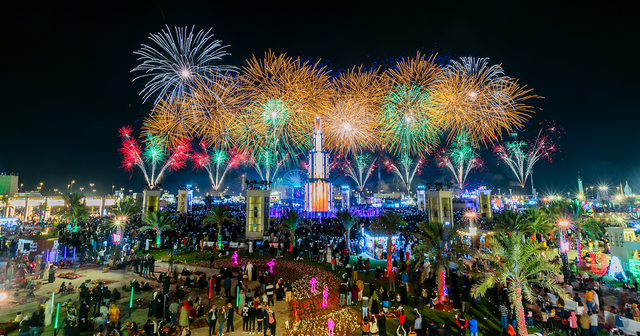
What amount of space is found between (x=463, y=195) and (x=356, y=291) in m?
59.4

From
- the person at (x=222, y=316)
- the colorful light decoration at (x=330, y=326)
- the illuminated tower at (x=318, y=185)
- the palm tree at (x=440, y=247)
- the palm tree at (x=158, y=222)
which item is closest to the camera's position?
the person at (x=222, y=316)

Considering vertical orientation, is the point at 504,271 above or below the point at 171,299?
above

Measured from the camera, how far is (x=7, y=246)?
24422 mm

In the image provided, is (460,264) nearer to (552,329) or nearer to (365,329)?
(552,329)

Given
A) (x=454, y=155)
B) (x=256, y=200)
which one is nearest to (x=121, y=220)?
(x=256, y=200)

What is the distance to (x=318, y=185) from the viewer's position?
48.2 metres

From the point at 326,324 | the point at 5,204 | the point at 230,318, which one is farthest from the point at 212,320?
the point at 5,204

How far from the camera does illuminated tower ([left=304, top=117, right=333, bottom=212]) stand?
47.8 metres

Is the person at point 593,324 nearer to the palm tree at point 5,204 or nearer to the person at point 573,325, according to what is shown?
the person at point 573,325

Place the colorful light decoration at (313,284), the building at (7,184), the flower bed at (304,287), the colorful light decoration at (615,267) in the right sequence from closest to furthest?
the flower bed at (304,287) → the colorful light decoration at (313,284) → the colorful light decoration at (615,267) → the building at (7,184)

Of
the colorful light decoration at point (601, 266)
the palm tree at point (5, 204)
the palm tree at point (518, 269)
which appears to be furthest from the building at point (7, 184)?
the colorful light decoration at point (601, 266)

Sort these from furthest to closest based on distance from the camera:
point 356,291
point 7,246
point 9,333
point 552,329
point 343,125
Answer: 1. point 343,125
2. point 7,246
3. point 356,291
4. point 552,329
5. point 9,333

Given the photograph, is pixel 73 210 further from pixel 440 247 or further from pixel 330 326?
pixel 440 247

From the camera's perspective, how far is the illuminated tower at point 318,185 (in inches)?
1882
